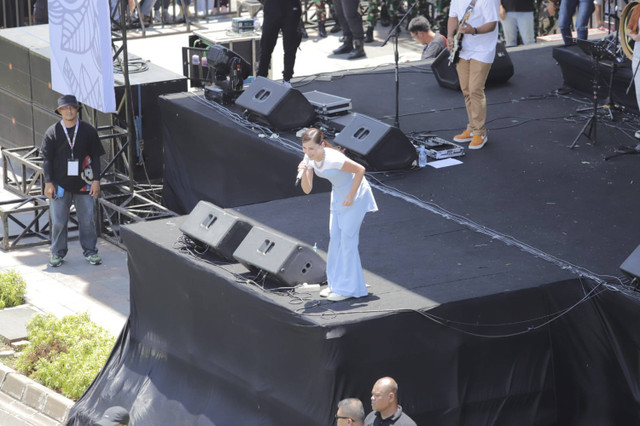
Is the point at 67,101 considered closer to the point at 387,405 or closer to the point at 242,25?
the point at 242,25

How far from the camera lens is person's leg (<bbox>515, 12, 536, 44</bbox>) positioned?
15.6 m

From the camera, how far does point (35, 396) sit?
9305 mm

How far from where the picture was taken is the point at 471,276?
7961 millimetres

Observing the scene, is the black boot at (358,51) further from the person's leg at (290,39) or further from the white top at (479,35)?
the white top at (479,35)

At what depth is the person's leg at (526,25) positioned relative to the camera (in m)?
15.6

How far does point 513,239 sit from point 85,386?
3447mm

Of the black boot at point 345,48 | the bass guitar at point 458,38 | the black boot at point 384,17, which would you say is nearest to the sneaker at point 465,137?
the bass guitar at point 458,38

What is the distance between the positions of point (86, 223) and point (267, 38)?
303 cm

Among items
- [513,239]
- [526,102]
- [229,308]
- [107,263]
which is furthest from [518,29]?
[229,308]

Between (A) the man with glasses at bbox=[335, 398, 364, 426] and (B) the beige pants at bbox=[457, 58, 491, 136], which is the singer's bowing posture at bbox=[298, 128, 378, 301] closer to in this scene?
(A) the man with glasses at bbox=[335, 398, 364, 426]

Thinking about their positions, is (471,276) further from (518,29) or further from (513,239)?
(518,29)

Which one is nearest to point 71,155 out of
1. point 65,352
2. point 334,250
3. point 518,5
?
point 65,352

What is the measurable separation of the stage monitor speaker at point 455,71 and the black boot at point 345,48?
4767 mm

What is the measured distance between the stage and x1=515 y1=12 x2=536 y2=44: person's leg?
4.90 m
